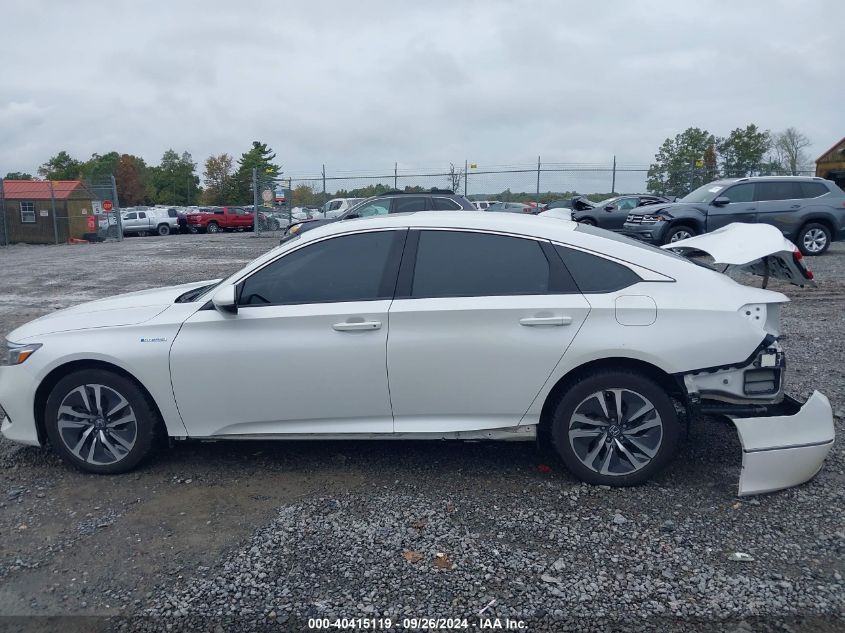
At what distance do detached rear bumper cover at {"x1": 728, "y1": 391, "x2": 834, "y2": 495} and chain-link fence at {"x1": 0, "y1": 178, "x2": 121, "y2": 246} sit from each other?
27235 mm

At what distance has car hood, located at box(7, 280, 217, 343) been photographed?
4414mm

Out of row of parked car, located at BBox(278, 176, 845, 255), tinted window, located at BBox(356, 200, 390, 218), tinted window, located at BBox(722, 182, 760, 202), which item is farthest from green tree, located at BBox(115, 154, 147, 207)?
tinted window, located at BBox(722, 182, 760, 202)

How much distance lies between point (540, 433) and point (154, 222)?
34732mm

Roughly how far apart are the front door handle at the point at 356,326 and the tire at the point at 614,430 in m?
1.18

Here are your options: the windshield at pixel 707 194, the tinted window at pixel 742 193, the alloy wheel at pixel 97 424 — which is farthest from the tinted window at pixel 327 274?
the tinted window at pixel 742 193

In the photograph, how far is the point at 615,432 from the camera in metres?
4.07

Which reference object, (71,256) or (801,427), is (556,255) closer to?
(801,427)

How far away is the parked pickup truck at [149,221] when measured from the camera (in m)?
34.8

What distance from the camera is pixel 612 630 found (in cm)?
291

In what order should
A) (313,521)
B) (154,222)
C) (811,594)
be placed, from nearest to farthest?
(811,594) → (313,521) → (154,222)

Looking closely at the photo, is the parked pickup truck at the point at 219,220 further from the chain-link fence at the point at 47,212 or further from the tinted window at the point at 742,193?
the tinted window at the point at 742,193

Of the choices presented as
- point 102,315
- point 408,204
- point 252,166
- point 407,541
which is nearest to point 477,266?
point 407,541

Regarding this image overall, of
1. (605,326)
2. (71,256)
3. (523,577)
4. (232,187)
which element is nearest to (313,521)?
(523,577)

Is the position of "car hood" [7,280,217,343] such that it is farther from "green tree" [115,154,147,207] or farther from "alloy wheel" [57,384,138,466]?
Answer: "green tree" [115,154,147,207]
